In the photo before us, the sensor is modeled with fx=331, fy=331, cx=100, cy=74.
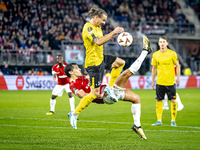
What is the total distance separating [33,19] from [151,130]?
67.5ft

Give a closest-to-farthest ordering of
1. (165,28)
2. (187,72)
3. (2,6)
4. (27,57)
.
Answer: (27,57) → (2,6) → (187,72) → (165,28)

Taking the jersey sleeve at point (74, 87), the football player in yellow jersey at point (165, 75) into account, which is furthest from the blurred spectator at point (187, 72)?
the jersey sleeve at point (74, 87)

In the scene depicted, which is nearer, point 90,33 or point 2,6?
point 90,33

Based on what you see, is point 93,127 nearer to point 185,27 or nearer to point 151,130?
point 151,130

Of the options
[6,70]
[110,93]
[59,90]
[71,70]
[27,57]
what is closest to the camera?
[110,93]

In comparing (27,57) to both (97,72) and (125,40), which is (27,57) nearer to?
(125,40)

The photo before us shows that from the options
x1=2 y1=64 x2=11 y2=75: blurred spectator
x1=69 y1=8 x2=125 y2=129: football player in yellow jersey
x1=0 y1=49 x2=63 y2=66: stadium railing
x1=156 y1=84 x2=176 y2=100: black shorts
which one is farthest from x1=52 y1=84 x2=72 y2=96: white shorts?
x1=2 y1=64 x2=11 y2=75: blurred spectator

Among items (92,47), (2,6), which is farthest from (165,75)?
(2,6)

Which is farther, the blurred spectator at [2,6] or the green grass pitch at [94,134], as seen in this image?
the blurred spectator at [2,6]

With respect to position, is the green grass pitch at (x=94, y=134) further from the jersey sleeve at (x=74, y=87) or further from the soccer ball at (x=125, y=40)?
the soccer ball at (x=125, y=40)

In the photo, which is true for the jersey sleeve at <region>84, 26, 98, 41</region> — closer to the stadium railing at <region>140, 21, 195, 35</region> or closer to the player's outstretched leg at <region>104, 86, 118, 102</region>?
the player's outstretched leg at <region>104, 86, 118, 102</region>

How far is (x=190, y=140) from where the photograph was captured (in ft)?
22.7

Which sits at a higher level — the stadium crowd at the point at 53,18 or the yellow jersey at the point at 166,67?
the stadium crowd at the point at 53,18

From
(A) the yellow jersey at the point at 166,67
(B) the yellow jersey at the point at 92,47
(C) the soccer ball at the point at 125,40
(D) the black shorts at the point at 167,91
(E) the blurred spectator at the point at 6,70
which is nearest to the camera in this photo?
(B) the yellow jersey at the point at 92,47
